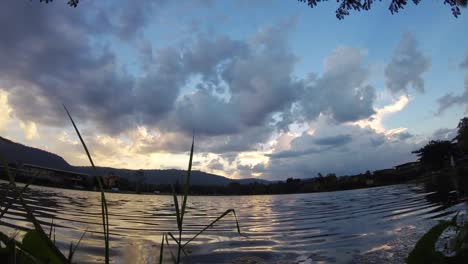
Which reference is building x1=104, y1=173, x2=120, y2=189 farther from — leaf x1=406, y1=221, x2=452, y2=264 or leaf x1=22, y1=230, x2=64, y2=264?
leaf x1=406, y1=221, x2=452, y2=264

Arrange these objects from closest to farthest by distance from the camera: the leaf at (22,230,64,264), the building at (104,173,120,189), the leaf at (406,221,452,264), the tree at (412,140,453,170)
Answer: the leaf at (22,230,64,264)
the leaf at (406,221,452,264)
the building at (104,173,120,189)
the tree at (412,140,453,170)

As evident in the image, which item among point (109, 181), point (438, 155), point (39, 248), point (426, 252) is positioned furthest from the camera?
point (438, 155)

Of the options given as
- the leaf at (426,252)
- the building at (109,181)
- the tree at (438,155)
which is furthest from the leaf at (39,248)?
the tree at (438,155)

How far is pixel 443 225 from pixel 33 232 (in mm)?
1522

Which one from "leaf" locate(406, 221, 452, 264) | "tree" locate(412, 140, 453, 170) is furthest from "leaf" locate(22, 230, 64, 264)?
"tree" locate(412, 140, 453, 170)

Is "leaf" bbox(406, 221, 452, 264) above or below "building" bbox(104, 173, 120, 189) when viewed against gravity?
below

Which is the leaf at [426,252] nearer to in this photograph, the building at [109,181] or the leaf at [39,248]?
the leaf at [39,248]

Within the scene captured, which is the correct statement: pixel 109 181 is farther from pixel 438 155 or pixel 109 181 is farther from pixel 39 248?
pixel 438 155

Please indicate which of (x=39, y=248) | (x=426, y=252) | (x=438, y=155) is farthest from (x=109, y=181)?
(x=438, y=155)

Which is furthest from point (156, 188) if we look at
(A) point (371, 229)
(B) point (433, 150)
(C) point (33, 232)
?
(C) point (33, 232)

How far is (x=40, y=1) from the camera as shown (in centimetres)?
628

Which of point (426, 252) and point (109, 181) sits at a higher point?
point (109, 181)

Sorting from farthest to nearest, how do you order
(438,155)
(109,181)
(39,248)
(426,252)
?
(438,155) → (109,181) → (426,252) → (39,248)

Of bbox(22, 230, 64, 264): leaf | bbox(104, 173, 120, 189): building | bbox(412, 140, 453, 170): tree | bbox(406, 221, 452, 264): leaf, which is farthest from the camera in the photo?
bbox(412, 140, 453, 170): tree
